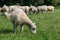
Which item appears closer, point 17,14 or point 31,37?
point 31,37

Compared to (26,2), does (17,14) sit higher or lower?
higher

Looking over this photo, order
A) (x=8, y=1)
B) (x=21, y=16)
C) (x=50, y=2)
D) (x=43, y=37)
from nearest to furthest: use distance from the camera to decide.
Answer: (x=43, y=37) < (x=21, y=16) < (x=8, y=1) < (x=50, y=2)

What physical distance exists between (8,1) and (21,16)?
37532 mm

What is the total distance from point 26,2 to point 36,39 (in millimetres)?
39531

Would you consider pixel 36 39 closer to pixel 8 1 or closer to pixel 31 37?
pixel 31 37

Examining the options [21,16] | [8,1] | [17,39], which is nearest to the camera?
[17,39]

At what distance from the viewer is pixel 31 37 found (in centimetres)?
1214

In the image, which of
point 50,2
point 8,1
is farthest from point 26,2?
point 50,2

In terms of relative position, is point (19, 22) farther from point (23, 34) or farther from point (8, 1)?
point (8, 1)

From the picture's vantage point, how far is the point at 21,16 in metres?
13.4

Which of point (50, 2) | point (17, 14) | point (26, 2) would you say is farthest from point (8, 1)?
point (17, 14)

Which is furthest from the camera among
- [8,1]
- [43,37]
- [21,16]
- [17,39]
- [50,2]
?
[50,2]

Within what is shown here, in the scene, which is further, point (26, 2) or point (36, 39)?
point (26, 2)

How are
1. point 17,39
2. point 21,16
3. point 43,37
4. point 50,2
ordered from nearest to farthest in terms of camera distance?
point 17,39 → point 43,37 → point 21,16 → point 50,2
